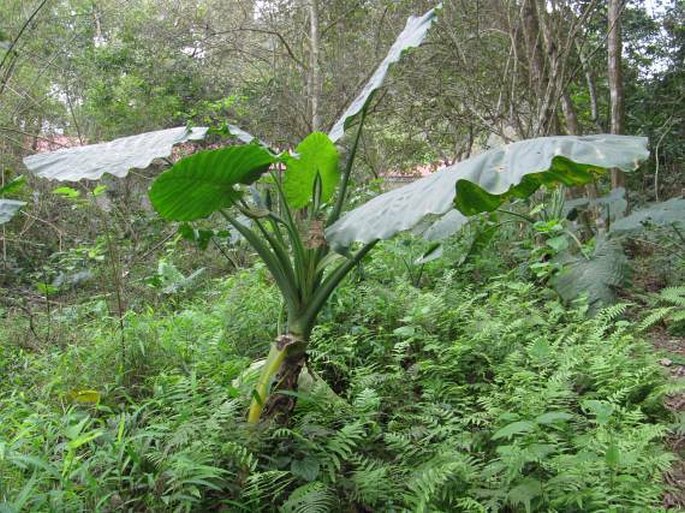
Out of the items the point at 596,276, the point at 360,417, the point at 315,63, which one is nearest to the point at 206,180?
the point at 360,417

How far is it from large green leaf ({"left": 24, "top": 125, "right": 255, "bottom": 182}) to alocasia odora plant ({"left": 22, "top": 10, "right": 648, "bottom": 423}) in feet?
0.17

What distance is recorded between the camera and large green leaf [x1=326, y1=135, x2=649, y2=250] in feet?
4.69

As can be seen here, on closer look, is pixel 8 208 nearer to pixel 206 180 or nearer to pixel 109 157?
pixel 109 157

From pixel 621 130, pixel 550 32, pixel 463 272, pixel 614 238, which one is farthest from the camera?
pixel 621 130

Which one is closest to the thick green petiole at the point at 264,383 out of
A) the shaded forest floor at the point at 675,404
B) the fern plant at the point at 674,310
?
the shaded forest floor at the point at 675,404

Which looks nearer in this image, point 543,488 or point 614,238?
point 543,488

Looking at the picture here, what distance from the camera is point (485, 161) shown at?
1568 millimetres

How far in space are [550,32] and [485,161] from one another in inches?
137

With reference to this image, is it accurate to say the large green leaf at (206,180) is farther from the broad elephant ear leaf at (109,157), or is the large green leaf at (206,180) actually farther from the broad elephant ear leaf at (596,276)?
the broad elephant ear leaf at (596,276)

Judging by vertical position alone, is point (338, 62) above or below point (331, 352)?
above

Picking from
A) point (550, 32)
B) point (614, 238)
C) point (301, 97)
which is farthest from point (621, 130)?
point (301, 97)

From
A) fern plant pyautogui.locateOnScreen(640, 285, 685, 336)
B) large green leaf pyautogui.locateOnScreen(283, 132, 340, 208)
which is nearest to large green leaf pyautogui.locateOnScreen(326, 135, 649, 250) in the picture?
large green leaf pyautogui.locateOnScreen(283, 132, 340, 208)

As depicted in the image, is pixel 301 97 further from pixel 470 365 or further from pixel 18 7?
pixel 470 365

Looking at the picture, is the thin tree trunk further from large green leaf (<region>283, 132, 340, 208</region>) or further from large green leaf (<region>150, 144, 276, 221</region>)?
large green leaf (<region>150, 144, 276, 221</region>)
